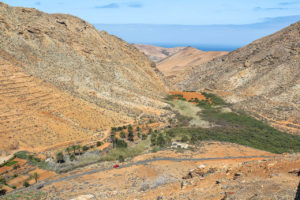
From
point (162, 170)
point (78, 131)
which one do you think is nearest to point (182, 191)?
point (162, 170)

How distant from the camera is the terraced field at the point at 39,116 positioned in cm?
2680

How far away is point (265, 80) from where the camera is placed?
5019cm

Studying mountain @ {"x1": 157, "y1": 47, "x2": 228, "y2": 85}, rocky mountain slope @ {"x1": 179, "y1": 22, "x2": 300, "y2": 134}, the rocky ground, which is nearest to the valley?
the rocky ground

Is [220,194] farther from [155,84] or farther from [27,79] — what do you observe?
[155,84]

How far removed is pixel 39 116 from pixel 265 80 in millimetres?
41621

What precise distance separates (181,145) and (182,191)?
12.8 metres

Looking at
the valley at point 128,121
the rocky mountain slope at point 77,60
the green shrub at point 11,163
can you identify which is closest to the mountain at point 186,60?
the valley at point 128,121

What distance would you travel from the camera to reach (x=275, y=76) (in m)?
49.2

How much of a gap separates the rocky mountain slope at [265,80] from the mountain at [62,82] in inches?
598

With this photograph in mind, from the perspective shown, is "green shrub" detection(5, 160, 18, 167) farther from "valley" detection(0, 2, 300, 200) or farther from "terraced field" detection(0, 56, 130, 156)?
"terraced field" detection(0, 56, 130, 156)

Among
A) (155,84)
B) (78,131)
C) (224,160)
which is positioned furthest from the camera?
(155,84)

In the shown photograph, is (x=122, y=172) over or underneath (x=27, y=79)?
underneath

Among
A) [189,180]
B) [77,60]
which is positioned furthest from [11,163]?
[77,60]

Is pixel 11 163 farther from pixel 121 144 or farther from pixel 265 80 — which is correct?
pixel 265 80
